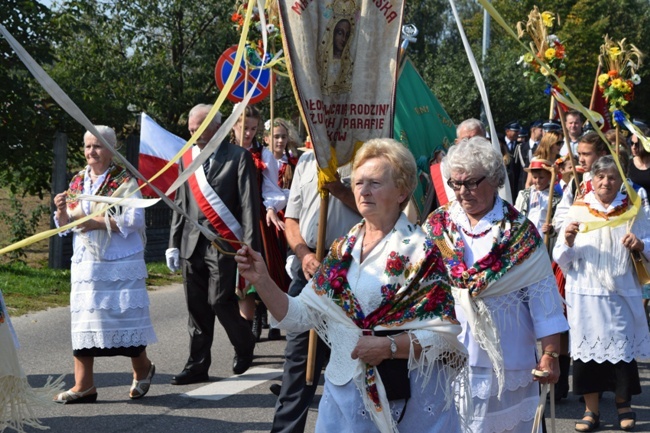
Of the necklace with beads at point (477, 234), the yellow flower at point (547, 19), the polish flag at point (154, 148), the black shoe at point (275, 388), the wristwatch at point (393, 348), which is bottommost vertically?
the black shoe at point (275, 388)

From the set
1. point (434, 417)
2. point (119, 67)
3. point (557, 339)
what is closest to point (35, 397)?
point (434, 417)

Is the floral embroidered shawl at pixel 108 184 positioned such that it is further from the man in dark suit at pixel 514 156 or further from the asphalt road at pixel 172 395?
the man in dark suit at pixel 514 156

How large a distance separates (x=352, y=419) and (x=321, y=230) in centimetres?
131

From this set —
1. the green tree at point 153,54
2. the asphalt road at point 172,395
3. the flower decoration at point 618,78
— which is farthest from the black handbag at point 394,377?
the green tree at point 153,54

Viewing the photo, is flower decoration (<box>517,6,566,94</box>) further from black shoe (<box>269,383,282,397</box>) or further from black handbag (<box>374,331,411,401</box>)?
black handbag (<box>374,331,411,401</box>)

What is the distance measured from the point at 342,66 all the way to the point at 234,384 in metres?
3.64

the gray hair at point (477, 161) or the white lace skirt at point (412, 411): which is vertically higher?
the gray hair at point (477, 161)

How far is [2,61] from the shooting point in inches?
542

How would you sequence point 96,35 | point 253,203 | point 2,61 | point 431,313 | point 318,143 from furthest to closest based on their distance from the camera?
point 96,35
point 2,61
point 253,203
point 318,143
point 431,313

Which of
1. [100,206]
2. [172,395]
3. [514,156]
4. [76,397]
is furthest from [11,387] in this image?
[514,156]

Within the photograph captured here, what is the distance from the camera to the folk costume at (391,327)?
404cm

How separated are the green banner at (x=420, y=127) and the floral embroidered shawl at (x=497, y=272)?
253cm

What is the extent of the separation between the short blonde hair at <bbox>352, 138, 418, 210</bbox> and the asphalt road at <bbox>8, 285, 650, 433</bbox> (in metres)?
3.03

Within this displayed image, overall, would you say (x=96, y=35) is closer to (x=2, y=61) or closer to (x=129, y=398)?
(x=2, y=61)
